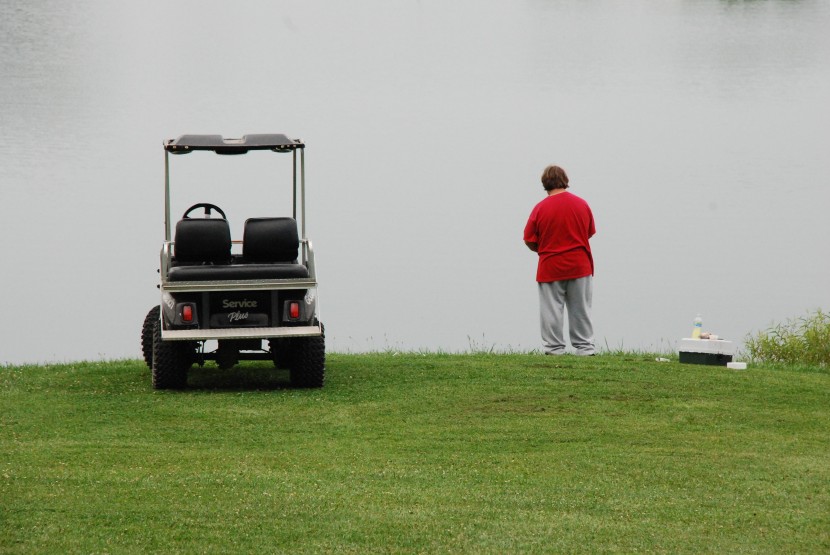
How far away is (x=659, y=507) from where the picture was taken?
20.7 feet

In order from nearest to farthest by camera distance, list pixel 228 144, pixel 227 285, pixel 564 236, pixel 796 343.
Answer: pixel 227 285, pixel 228 144, pixel 564 236, pixel 796 343

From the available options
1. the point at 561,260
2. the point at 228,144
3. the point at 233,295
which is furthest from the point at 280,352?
the point at 561,260

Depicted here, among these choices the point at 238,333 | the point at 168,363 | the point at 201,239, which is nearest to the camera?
the point at 238,333

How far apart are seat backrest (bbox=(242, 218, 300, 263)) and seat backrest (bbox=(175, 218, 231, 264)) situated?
191 mm

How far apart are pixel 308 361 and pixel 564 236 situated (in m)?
2.80

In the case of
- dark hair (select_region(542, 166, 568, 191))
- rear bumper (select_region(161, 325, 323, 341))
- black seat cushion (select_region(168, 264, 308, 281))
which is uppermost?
dark hair (select_region(542, 166, 568, 191))

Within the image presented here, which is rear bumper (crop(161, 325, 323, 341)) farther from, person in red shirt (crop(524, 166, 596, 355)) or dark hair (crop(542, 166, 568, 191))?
dark hair (crop(542, 166, 568, 191))

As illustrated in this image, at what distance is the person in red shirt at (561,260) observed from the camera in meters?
11.5

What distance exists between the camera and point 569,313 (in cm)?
1173

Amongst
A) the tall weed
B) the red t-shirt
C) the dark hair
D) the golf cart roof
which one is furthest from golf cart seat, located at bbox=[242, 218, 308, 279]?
the tall weed

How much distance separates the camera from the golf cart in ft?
31.7

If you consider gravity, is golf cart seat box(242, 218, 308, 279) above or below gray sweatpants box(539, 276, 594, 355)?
above

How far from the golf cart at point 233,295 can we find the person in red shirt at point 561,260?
2.28m

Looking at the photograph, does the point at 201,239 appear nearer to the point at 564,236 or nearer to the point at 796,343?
the point at 564,236
